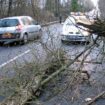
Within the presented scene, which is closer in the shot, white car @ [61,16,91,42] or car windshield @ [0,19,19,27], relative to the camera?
A: white car @ [61,16,91,42]

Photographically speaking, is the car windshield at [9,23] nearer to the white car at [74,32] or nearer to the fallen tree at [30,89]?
the white car at [74,32]

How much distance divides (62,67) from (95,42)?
2.62 feet

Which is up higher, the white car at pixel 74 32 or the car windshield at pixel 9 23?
the white car at pixel 74 32

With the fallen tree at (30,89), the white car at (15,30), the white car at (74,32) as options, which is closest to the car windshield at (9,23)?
the white car at (15,30)

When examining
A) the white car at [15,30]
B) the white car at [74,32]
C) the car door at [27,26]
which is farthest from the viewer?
the car door at [27,26]

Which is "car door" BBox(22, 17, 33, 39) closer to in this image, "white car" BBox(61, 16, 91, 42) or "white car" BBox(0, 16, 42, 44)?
"white car" BBox(0, 16, 42, 44)

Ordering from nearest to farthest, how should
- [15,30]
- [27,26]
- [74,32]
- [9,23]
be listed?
[74,32]
[15,30]
[9,23]
[27,26]

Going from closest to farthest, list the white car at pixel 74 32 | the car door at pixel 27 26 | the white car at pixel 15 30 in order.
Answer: the white car at pixel 74 32 → the white car at pixel 15 30 → the car door at pixel 27 26

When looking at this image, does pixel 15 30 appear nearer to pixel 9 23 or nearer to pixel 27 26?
pixel 9 23

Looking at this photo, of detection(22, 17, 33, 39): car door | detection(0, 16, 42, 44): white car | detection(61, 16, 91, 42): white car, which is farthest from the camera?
detection(22, 17, 33, 39): car door

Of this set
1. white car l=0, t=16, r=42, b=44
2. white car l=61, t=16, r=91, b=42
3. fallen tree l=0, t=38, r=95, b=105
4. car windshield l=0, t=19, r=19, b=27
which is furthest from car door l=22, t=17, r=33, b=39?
fallen tree l=0, t=38, r=95, b=105

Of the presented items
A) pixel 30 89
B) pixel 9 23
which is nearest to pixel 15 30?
pixel 9 23

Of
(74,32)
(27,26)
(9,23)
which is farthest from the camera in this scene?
(27,26)

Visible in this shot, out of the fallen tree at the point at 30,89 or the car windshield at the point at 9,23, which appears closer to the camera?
the fallen tree at the point at 30,89
